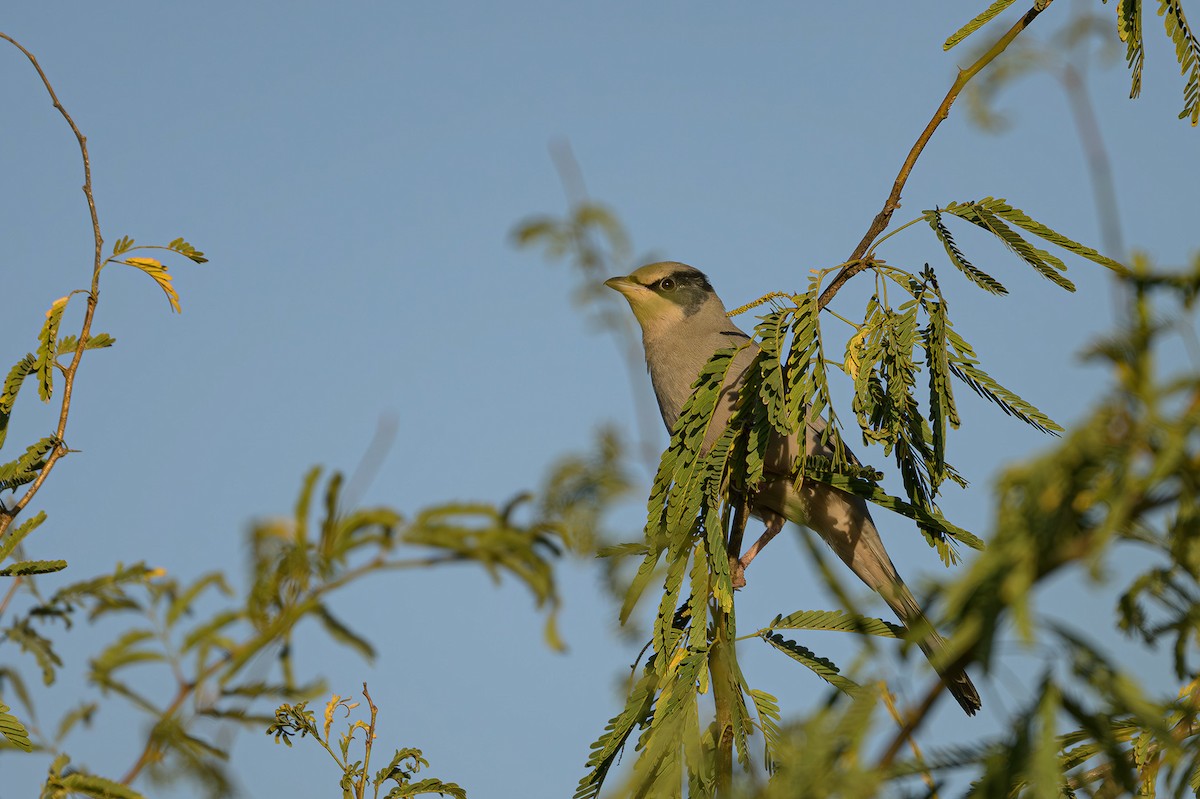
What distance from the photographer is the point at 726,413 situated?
346cm

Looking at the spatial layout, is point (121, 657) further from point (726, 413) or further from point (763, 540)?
point (763, 540)

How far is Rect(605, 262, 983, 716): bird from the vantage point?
4758 millimetres

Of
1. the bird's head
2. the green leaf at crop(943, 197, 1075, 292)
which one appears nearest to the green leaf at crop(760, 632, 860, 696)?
the green leaf at crop(943, 197, 1075, 292)

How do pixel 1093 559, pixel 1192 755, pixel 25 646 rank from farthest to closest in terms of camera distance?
1. pixel 25 646
2. pixel 1192 755
3. pixel 1093 559

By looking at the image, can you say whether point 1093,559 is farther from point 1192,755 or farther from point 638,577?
point 638,577

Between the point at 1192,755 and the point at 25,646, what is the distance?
8.83 ft

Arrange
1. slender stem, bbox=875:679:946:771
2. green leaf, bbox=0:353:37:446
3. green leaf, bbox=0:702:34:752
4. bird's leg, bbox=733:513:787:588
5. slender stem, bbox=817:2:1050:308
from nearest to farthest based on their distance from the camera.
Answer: slender stem, bbox=875:679:946:771
green leaf, bbox=0:702:34:752
green leaf, bbox=0:353:37:446
slender stem, bbox=817:2:1050:308
bird's leg, bbox=733:513:787:588

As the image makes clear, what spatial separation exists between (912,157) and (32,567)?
230 cm

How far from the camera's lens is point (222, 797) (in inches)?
61.4

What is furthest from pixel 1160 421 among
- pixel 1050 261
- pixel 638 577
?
pixel 1050 261

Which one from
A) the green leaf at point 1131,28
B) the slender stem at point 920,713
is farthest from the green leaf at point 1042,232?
the slender stem at point 920,713

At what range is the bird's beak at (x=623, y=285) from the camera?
739cm

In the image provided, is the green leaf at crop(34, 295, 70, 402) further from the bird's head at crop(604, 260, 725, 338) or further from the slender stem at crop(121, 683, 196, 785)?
the bird's head at crop(604, 260, 725, 338)

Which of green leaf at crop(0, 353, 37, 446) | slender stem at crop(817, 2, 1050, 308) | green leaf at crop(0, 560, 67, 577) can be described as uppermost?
slender stem at crop(817, 2, 1050, 308)
